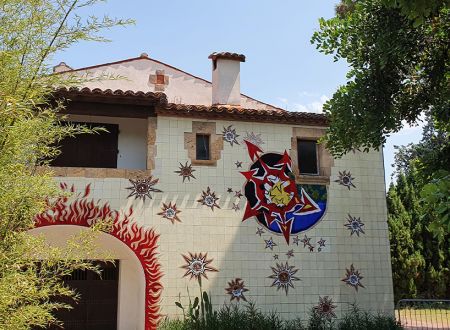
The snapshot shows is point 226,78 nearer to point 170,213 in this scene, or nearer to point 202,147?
point 202,147

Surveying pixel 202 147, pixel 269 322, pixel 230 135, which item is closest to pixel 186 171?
pixel 202 147

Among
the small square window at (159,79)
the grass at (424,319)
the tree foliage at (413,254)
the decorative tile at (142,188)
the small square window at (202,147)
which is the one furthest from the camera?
the tree foliage at (413,254)

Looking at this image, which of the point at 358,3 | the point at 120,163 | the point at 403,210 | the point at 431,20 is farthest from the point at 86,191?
the point at 403,210

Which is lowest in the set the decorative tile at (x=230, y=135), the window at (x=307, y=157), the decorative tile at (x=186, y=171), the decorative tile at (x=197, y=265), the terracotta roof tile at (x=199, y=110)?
the decorative tile at (x=197, y=265)

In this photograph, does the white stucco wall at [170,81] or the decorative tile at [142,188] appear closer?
the decorative tile at [142,188]

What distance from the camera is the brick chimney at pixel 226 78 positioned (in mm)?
12312

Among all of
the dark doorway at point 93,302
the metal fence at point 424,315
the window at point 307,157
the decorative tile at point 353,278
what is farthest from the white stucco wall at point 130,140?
the metal fence at point 424,315

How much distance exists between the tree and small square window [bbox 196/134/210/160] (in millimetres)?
6116

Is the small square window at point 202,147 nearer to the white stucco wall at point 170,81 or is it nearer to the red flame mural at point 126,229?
the red flame mural at point 126,229

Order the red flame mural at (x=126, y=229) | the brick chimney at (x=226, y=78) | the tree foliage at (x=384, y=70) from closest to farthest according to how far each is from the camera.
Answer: the tree foliage at (x=384, y=70) < the red flame mural at (x=126, y=229) < the brick chimney at (x=226, y=78)

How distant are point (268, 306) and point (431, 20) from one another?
6.28 m

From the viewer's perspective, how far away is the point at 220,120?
1129cm

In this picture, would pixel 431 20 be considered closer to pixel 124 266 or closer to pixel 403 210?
pixel 124 266

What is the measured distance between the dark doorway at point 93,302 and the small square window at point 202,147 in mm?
3013
